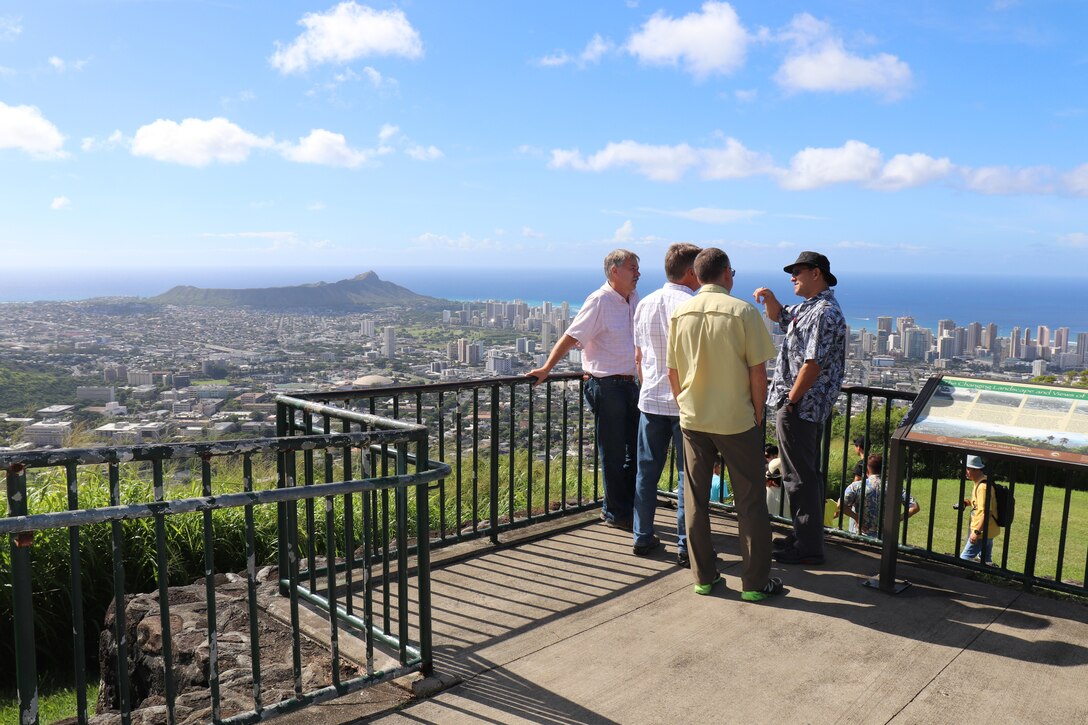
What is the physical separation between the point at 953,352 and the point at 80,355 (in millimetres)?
37743

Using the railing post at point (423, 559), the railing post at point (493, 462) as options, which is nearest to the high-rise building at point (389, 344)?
the railing post at point (493, 462)

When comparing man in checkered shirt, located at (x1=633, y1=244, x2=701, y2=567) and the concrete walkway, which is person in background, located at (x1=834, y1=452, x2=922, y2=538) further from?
man in checkered shirt, located at (x1=633, y1=244, x2=701, y2=567)

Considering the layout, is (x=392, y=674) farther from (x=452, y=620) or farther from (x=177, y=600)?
(x=177, y=600)

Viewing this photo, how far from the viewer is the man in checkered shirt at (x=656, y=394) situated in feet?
18.3

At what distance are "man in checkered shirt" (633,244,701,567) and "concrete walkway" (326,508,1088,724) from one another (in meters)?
0.25

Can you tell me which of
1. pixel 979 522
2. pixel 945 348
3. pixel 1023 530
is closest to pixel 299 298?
pixel 945 348

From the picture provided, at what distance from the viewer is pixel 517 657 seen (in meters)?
4.21

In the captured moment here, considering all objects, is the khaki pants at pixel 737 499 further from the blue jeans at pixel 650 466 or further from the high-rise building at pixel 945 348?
the high-rise building at pixel 945 348

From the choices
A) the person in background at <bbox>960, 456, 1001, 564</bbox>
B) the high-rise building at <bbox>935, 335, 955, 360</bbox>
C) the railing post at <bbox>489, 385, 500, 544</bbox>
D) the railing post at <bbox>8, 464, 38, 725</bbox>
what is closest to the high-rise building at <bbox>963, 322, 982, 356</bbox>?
the high-rise building at <bbox>935, 335, 955, 360</bbox>

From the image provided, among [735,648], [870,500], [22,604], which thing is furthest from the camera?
[870,500]

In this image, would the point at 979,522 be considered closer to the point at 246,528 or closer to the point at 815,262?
the point at 815,262

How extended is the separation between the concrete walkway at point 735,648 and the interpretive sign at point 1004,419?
3.18 feet

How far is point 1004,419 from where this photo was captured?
5062 mm

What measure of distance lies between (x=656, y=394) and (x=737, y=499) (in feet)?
3.07
